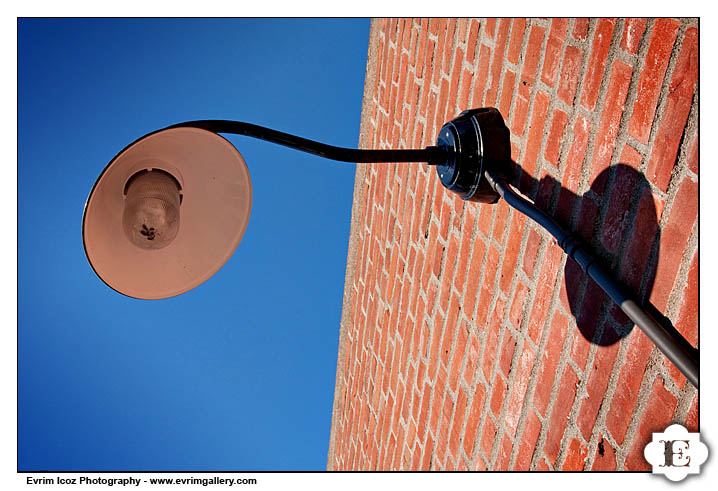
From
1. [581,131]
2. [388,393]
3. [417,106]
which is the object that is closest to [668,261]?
[581,131]

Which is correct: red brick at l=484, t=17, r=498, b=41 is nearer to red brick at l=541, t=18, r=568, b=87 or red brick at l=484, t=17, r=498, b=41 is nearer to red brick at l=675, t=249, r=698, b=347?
red brick at l=541, t=18, r=568, b=87

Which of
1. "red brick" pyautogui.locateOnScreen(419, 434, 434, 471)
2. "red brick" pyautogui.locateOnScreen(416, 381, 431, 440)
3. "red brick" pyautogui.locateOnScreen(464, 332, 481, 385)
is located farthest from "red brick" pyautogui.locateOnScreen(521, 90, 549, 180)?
"red brick" pyautogui.locateOnScreen(419, 434, 434, 471)

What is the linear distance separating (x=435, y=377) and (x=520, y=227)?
0.73m

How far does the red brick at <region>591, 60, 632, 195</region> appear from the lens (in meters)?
1.00

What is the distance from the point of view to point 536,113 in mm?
1289

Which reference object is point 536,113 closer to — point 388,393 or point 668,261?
point 668,261

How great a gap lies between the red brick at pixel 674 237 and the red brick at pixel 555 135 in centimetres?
37

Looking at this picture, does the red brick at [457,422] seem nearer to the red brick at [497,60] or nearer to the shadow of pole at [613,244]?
the shadow of pole at [613,244]

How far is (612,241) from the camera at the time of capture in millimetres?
1018

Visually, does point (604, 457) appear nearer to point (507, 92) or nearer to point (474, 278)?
point (474, 278)

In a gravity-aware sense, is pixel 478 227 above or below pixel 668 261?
above

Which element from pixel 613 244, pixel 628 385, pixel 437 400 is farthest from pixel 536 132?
pixel 437 400

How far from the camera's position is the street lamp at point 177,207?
43.1 inches

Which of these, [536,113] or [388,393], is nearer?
[536,113]
